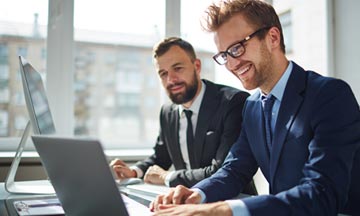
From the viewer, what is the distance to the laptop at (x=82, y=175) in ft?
2.12

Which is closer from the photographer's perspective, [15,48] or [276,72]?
[276,72]

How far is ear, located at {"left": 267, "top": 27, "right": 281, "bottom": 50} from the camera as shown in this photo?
125 centimetres

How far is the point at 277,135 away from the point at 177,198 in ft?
1.20

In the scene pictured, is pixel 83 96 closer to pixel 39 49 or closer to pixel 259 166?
pixel 39 49

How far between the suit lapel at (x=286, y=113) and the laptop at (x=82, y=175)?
2.01 ft

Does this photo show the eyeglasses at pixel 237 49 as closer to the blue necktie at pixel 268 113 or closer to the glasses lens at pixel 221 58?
the glasses lens at pixel 221 58

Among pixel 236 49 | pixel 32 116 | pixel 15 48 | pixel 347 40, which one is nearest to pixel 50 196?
pixel 32 116

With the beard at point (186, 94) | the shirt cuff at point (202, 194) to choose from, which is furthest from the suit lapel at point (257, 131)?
the beard at point (186, 94)

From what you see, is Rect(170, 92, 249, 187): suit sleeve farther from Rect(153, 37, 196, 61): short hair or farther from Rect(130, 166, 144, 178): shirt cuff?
Rect(153, 37, 196, 61): short hair

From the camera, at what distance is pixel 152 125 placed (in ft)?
9.41

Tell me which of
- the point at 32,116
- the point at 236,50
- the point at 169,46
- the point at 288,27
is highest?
the point at 288,27

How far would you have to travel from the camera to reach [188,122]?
1.91 metres

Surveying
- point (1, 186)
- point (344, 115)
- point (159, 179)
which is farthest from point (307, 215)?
point (1, 186)

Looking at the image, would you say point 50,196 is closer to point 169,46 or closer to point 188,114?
point 188,114
